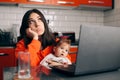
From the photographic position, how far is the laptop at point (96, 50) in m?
0.89

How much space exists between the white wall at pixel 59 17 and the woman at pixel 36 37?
1.24 meters

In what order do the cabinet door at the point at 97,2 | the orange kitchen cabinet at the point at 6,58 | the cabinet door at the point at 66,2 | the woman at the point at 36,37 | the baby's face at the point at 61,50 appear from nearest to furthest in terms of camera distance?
1. the baby's face at the point at 61,50
2. the woman at the point at 36,37
3. the orange kitchen cabinet at the point at 6,58
4. the cabinet door at the point at 66,2
5. the cabinet door at the point at 97,2

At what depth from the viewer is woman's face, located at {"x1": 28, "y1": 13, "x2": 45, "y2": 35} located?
1793mm

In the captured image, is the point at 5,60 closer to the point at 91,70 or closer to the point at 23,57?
the point at 23,57

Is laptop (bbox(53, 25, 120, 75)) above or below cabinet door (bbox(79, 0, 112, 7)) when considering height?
below

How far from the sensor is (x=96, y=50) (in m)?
0.94

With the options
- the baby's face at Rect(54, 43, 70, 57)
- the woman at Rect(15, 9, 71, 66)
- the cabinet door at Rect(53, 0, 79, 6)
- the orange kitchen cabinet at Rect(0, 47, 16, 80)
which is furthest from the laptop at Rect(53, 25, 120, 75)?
the cabinet door at Rect(53, 0, 79, 6)

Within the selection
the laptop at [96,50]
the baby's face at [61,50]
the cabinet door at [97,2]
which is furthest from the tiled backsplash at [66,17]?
the laptop at [96,50]

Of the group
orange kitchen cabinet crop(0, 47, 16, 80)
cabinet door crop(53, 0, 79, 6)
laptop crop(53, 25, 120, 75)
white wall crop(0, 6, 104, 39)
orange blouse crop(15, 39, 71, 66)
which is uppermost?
cabinet door crop(53, 0, 79, 6)

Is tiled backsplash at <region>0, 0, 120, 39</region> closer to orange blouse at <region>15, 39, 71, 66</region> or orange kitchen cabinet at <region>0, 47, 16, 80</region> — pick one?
orange kitchen cabinet at <region>0, 47, 16, 80</region>

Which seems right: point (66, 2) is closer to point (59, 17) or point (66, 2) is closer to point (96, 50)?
point (59, 17)

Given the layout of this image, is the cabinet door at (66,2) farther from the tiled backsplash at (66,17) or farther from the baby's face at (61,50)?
the baby's face at (61,50)

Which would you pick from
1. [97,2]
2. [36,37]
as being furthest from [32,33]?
[97,2]

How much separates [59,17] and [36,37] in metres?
1.54
